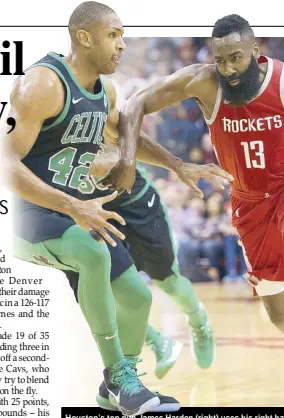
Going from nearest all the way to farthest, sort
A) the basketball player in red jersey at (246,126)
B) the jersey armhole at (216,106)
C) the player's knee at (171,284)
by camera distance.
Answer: the basketball player in red jersey at (246,126)
the jersey armhole at (216,106)
the player's knee at (171,284)

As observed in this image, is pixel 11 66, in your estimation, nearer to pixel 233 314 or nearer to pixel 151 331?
pixel 151 331

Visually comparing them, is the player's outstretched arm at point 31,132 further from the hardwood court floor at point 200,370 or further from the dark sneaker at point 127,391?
the dark sneaker at point 127,391

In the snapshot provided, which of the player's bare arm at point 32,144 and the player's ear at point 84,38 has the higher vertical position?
the player's ear at point 84,38

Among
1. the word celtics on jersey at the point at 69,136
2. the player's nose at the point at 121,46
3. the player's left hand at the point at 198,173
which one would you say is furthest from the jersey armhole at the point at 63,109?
the player's left hand at the point at 198,173

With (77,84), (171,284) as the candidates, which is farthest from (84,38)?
(171,284)

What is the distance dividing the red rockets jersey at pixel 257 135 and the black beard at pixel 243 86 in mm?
29

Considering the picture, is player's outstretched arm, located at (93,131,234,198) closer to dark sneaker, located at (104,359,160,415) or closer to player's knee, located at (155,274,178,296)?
player's knee, located at (155,274,178,296)

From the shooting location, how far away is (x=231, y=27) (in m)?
3.80

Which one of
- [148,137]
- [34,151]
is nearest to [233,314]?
[148,137]

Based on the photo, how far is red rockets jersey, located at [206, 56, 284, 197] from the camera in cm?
391

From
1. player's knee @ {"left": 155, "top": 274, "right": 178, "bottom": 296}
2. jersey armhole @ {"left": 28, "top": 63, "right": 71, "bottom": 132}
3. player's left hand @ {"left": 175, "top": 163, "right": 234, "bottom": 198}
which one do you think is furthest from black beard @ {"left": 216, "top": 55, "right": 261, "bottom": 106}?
player's knee @ {"left": 155, "top": 274, "right": 178, "bottom": 296}

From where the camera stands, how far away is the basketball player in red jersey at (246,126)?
3.83 m

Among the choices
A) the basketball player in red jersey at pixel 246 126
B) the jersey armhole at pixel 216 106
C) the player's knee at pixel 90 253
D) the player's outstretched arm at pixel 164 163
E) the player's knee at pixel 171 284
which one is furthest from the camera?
the player's knee at pixel 171 284

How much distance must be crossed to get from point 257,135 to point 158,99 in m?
0.53
